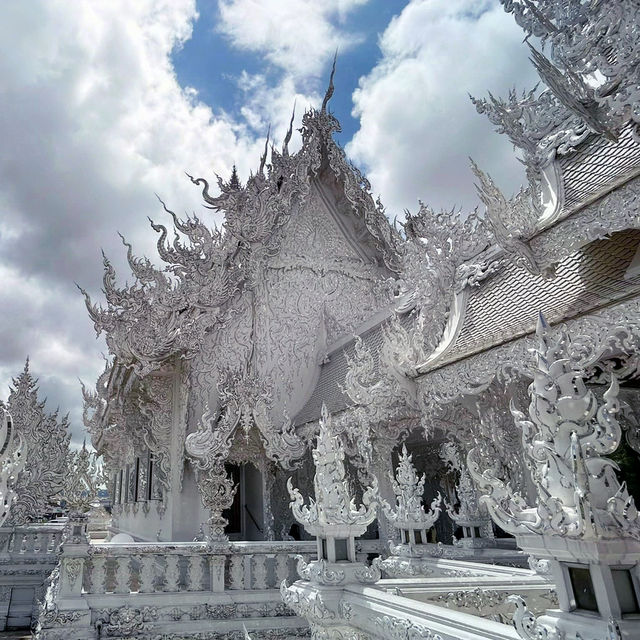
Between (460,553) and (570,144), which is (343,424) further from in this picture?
(570,144)

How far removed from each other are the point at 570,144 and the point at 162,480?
7097 mm

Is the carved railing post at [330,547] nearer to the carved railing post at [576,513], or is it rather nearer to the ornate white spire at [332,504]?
the ornate white spire at [332,504]

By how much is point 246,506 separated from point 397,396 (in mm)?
4740

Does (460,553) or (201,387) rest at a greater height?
(201,387)

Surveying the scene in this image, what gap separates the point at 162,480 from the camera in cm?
841

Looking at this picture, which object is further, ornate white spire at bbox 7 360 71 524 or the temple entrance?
ornate white spire at bbox 7 360 71 524

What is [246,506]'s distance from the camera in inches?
369

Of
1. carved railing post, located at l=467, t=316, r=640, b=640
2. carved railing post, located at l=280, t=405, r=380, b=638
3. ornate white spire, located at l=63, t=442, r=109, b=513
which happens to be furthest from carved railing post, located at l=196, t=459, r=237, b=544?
carved railing post, located at l=467, t=316, r=640, b=640

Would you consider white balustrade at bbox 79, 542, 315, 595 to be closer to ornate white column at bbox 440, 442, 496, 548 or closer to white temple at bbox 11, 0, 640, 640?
white temple at bbox 11, 0, 640, 640

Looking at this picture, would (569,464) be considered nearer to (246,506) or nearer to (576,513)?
(576,513)

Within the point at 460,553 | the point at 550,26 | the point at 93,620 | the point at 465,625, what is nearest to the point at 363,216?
the point at 550,26

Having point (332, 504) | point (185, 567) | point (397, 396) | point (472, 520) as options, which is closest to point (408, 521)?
point (472, 520)

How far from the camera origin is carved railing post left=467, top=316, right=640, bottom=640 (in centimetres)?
162

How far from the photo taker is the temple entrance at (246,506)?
915 centimetres
